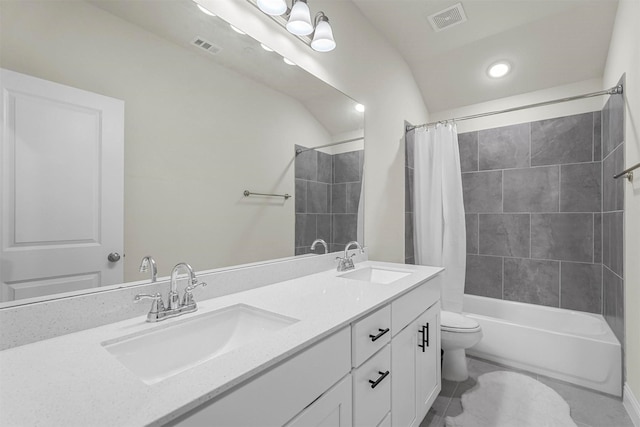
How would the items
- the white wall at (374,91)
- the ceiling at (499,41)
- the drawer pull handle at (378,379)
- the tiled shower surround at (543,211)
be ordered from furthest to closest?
the tiled shower surround at (543,211) → the ceiling at (499,41) → the white wall at (374,91) → the drawer pull handle at (378,379)

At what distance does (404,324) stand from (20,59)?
161cm

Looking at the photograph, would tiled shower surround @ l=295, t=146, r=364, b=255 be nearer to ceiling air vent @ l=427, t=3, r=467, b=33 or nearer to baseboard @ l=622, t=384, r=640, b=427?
ceiling air vent @ l=427, t=3, r=467, b=33

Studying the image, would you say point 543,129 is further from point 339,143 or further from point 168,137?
point 168,137

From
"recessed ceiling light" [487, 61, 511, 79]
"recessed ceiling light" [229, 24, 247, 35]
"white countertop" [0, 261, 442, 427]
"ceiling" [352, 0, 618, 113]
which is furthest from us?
"recessed ceiling light" [487, 61, 511, 79]

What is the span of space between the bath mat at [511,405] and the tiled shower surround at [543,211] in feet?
2.38

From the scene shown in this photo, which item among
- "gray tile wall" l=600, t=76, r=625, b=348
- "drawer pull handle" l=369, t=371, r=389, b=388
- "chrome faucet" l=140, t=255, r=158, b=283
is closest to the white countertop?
"chrome faucet" l=140, t=255, r=158, b=283

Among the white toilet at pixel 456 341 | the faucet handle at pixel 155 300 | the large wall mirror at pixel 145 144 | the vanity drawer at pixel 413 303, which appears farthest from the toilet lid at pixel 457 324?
the faucet handle at pixel 155 300

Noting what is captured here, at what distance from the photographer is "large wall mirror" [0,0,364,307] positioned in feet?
2.64

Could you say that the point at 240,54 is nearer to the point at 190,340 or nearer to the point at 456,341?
the point at 190,340

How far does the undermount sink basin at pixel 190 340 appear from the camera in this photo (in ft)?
2.70

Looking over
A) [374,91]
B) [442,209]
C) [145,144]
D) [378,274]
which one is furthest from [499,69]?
[145,144]

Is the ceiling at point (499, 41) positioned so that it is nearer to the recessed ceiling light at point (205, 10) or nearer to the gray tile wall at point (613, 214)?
the gray tile wall at point (613, 214)

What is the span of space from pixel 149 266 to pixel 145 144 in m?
0.43

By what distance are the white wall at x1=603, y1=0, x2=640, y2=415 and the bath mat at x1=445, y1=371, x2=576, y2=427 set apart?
42cm
